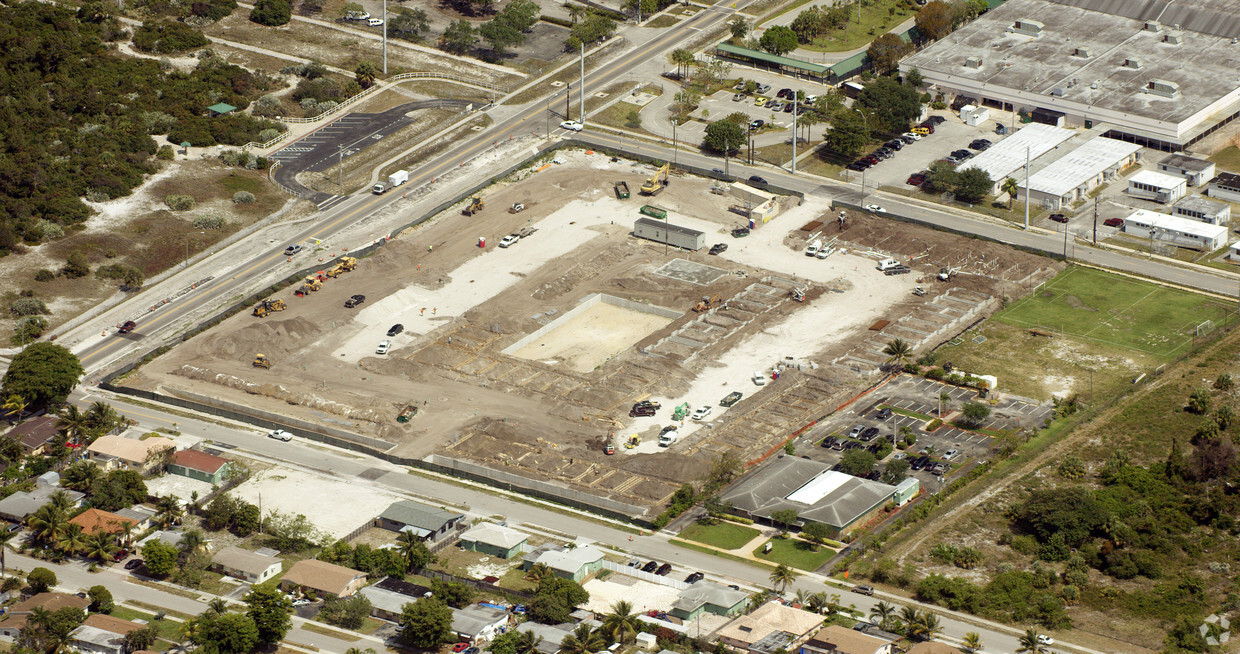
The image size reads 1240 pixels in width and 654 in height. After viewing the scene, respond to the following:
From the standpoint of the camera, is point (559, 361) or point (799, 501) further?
point (559, 361)

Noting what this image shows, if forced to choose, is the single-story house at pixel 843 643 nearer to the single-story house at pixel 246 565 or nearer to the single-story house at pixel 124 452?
the single-story house at pixel 246 565

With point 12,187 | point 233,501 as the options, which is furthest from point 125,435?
point 12,187

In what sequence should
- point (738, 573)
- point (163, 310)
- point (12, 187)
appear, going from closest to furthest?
point (738, 573)
point (163, 310)
point (12, 187)

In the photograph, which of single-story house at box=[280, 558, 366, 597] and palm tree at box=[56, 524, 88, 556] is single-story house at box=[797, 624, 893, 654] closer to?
single-story house at box=[280, 558, 366, 597]

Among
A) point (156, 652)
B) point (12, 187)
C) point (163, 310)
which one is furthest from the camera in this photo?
point (12, 187)

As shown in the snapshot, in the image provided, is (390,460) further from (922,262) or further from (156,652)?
(922,262)

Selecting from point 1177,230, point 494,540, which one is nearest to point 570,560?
point 494,540

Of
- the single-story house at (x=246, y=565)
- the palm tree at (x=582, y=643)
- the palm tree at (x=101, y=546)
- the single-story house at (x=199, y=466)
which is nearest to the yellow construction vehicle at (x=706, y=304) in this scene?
the single-story house at (x=199, y=466)
